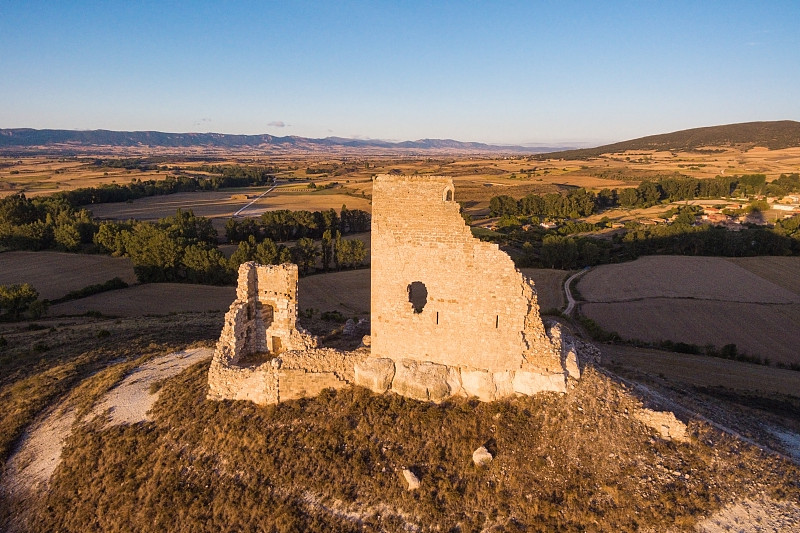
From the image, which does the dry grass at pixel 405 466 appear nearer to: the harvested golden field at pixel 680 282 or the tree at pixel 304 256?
the harvested golden field at pixel 680 282

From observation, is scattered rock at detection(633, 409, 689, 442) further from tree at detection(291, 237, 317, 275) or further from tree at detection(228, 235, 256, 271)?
tree at detection(291, 237, 317, 275)

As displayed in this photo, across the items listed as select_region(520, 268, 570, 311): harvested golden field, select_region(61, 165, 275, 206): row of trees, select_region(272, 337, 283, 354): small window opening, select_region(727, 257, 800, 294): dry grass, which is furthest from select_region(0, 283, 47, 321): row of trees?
select_region(727, 257, 800, 294): dry grass

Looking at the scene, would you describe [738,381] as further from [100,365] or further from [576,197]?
[576,197]

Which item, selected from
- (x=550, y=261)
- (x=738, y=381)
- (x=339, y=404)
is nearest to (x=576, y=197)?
(x=550, y=261)

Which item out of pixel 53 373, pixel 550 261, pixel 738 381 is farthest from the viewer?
pixel 550 261

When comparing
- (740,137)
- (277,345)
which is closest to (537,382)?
(277,345)

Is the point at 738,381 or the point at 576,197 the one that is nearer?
the point at 738,381
